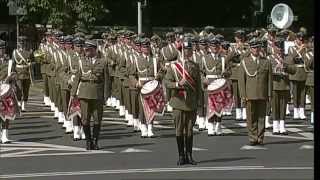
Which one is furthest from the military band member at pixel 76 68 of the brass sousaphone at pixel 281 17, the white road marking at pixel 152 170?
the brass sousaphone at pixel 281 17

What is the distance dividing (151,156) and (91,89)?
1.71 metres

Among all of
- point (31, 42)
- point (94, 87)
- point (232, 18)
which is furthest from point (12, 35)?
point (94, 87)

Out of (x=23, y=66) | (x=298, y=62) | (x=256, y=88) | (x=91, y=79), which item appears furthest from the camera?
(x=23, y=66)

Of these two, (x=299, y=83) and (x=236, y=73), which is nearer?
(x=236, y=73)

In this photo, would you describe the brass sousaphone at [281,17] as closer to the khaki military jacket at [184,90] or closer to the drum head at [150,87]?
the drum head at [150,87]

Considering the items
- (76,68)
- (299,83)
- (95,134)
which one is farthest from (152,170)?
(299,83)

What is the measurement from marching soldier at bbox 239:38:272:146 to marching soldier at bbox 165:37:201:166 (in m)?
2.61

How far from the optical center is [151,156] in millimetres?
12680

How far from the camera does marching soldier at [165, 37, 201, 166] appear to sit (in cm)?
1162

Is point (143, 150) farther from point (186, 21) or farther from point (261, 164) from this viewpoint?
point (186, 21)

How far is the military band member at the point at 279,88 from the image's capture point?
634 inches

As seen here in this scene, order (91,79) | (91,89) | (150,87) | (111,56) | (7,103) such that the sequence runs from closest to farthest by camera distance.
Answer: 1. (91,89)
2. (91,79)
3. (7,103)
4. (150,87)
5. (111,56)

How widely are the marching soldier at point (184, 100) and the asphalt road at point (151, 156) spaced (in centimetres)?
31

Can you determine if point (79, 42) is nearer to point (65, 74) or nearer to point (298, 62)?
point (65, 74)
